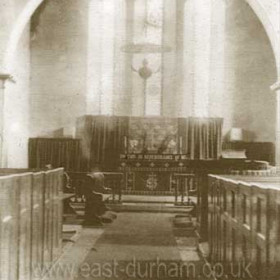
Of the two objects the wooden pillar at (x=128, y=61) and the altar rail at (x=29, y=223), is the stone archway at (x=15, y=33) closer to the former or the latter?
the wooden pillar at (x=128, y=61)

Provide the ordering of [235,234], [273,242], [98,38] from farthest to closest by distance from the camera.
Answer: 1. [98,38]
2. [235,234]
3. [273,242]

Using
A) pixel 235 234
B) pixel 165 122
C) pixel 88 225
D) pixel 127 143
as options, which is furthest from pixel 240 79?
pixel 235 234

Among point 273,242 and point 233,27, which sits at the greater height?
point 233,27

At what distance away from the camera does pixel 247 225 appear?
3309 millimetres

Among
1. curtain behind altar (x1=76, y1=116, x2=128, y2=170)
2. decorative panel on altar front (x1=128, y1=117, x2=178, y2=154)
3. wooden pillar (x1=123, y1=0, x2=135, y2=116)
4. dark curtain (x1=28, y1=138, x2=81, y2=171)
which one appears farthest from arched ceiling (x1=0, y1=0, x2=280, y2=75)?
wooden pillar (x1=123, y1=0, x2=135, y2=116)

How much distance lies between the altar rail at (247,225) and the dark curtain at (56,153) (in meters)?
10.5

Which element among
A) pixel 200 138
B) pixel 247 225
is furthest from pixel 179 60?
pixel 247 225

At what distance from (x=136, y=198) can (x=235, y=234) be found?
8996mm

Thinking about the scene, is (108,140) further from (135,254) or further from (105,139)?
(135,254)

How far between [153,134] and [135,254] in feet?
30.5

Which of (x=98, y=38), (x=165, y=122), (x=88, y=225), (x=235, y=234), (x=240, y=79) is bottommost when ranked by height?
(x=88, y=225)

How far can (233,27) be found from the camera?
16000 millimetres

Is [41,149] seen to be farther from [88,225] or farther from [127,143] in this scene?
[88,225]

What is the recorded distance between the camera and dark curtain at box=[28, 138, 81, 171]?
15.4 meters
